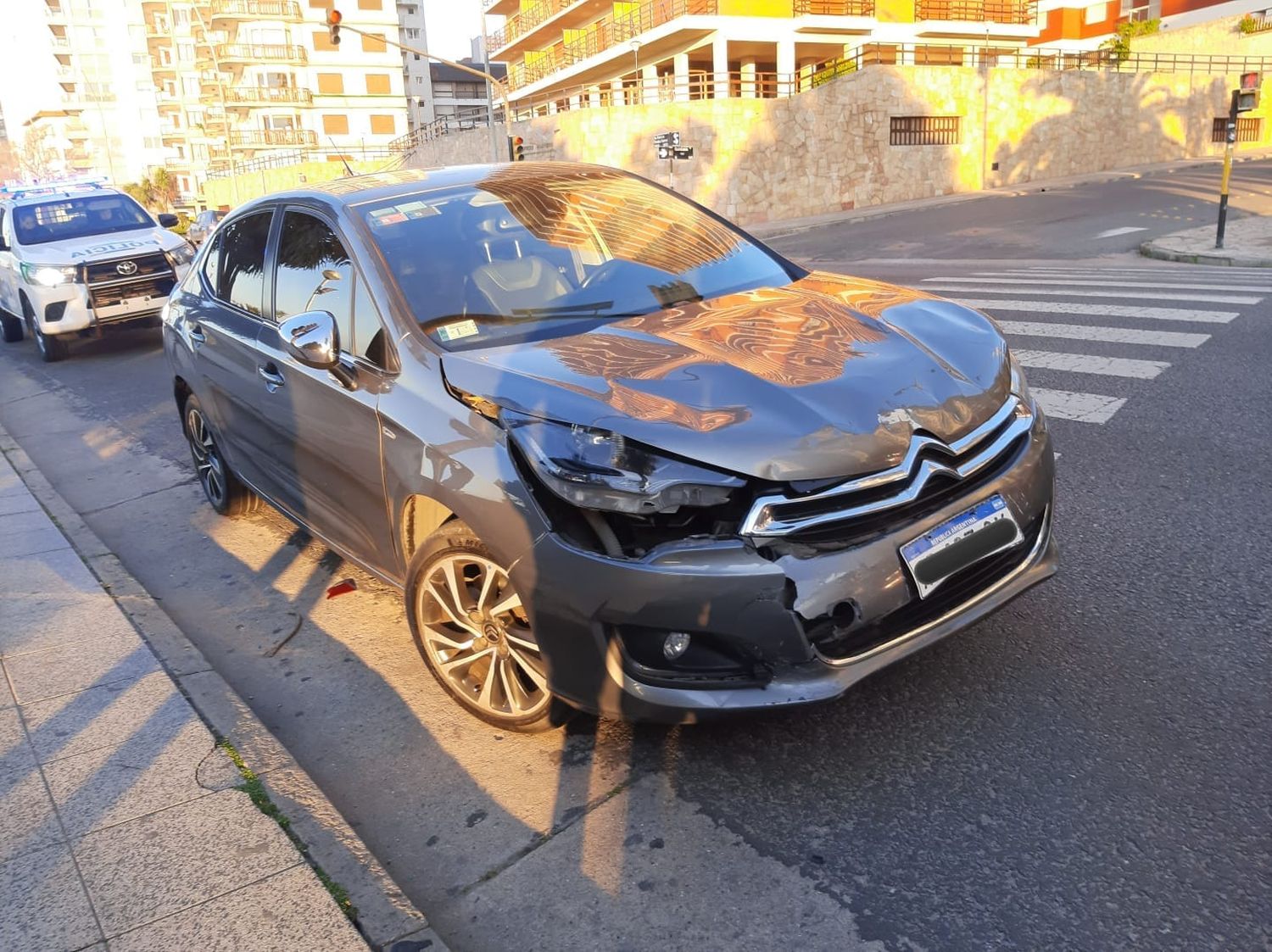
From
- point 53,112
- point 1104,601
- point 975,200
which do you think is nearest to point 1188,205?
point 975,200

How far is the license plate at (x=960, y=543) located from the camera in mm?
2807

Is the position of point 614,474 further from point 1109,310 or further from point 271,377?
point 1109,310

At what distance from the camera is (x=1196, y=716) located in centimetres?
308

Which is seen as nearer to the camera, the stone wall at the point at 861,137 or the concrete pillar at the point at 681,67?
the stone wall at the point at 861,137

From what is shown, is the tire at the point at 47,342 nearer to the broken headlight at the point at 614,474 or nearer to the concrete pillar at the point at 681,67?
the broken headlight at the point at 614,474

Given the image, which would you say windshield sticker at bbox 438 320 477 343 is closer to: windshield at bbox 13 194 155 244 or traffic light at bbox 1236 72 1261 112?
windshield at bbox 13 194 155 244

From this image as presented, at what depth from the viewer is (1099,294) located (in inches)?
419

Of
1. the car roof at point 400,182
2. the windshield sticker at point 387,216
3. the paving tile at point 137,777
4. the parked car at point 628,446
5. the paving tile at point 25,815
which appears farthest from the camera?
the car roof at point 400,182

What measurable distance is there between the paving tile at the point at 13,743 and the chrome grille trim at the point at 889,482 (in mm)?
2570

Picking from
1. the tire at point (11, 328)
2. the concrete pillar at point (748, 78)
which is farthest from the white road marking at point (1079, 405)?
the concrete pillar at point (748, 78)

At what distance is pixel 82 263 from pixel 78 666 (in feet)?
33.5

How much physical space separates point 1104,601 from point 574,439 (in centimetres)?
229

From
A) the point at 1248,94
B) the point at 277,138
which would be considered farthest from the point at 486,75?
the point at 277,138

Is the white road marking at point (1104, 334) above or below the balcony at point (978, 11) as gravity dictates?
below
